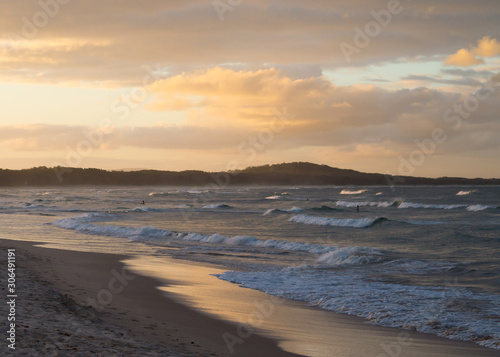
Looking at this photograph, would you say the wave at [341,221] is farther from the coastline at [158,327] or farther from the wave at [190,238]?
the coastline at [158,327]

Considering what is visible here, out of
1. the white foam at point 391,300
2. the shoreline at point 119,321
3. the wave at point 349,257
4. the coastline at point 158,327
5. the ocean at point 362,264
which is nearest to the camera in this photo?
the shoreline at point 119,321

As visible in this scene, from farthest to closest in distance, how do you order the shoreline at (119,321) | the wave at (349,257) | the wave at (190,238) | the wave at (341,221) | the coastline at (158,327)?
1. the wave at (341,221)
2. the wave at (190,238)
3. the wave at (349,257)
4. the coastline at (158,327)
5. the shoreline at (119,321)

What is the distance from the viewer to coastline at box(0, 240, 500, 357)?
7.62 m

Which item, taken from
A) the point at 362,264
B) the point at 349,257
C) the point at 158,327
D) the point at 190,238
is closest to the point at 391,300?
the point at 158,327

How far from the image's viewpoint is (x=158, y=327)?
373 inches

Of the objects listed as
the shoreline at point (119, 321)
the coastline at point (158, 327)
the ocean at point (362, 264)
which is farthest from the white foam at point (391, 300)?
the shoreline at point (119, 321)

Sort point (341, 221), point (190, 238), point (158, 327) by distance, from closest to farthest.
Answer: point (158, 327) → point (190, 238) → point (341, 221)

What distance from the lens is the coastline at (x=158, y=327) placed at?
7625 mm

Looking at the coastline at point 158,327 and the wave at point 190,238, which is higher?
the coastline at point 158,327

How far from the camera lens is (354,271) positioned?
17.8 meters

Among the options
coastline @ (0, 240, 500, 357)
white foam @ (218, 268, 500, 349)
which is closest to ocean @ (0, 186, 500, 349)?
white foam @ (218, 268, 500, 349)

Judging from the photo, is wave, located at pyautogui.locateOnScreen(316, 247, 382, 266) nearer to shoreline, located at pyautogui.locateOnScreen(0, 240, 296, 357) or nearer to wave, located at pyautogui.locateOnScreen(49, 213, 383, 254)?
wave, located at pyautogui.locateOnScreen(49, 213, 383, 254)

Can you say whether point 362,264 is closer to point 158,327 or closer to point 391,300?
point 391,300

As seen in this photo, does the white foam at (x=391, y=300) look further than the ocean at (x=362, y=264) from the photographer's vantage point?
No
